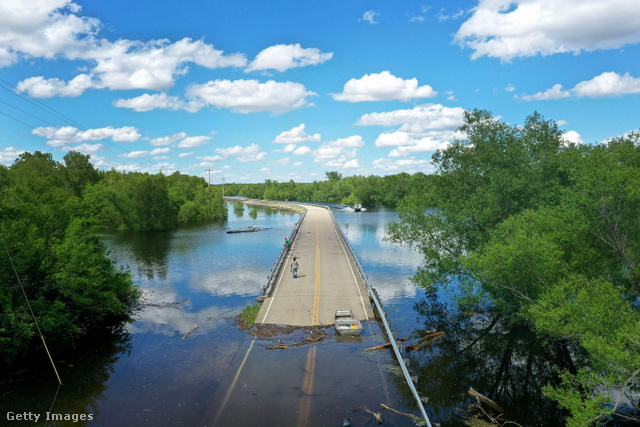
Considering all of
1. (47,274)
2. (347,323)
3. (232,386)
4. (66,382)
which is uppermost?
(47,274)

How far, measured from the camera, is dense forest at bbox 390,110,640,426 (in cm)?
1502

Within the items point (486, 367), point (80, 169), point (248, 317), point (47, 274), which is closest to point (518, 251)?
point (486, 367)

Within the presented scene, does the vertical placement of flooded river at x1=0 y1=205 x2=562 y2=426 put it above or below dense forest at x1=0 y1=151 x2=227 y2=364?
below

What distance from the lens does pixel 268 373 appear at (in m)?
20.1

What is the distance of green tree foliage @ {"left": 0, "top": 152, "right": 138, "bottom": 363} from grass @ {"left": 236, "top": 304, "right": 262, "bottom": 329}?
8137 millimetres

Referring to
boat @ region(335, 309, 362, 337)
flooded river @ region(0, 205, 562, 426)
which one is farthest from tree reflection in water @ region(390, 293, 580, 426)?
boat @ region(335, 309, 362, 337)

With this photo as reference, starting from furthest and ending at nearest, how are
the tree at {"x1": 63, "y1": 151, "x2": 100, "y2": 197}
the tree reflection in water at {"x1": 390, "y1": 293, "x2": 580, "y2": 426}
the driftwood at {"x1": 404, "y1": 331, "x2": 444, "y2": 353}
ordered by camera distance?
the tree at {"x1": 63, "y1": 151, "x2": 100, "y2": 197}
the driftwood at {"x1": 404, "y1": 331, "x2": 444, "y2": 353}
the tree reflection in water at {"x1": 390, "y1": 293, "x2": 580, "y2": 426}

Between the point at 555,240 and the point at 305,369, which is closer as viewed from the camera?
the point at 305,369

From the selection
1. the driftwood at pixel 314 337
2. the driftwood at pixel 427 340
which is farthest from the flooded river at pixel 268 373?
the driftwood at pixel 427 340

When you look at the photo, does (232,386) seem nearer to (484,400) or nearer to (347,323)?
(347,323)

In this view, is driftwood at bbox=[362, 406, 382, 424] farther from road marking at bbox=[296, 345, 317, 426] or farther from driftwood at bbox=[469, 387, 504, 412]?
driftwood at bbox=[469, 387, 504, 412]

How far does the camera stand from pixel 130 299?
33.4 m

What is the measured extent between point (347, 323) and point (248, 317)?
286 inches

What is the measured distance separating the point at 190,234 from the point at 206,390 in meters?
62.9
